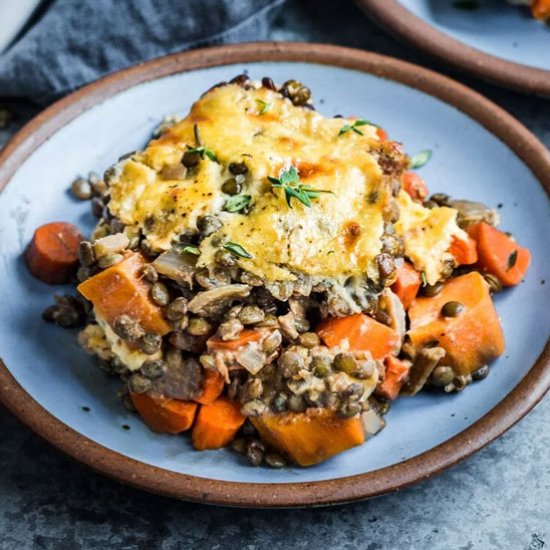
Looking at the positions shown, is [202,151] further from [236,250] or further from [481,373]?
[481,373]

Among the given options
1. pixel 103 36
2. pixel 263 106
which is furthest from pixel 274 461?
pixel 103 36

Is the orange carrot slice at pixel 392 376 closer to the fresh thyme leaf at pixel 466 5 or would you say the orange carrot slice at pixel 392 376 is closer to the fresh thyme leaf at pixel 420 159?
the fresh thyme leaf at pixel 420 159

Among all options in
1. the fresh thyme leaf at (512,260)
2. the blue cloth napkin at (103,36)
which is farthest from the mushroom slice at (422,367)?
the blue cloth napkin at (103,36)

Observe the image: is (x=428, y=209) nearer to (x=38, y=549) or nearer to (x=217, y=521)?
(x=217, y=521)

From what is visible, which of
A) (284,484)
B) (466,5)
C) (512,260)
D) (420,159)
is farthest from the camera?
(466,5)

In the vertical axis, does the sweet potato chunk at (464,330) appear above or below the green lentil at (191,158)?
below

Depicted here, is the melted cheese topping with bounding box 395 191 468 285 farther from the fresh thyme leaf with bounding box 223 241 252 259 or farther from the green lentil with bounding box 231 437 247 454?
the green lentil with bounding box 231 437 247 454

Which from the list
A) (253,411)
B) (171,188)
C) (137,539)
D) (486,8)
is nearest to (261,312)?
(253,411)
